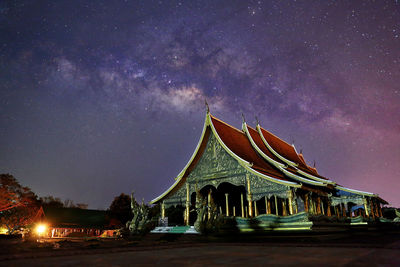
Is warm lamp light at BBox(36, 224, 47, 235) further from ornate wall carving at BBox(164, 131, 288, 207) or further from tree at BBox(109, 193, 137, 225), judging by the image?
ornate wall carving at BBox(164, 131, 288, 207)

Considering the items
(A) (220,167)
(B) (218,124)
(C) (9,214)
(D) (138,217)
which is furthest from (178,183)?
(C) (9,214)

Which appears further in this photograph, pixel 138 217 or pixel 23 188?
pixel 23 188

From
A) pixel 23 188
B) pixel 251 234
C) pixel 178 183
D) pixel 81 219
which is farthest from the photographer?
pixel 81 219

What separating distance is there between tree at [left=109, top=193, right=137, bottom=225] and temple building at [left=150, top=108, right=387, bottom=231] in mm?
19064

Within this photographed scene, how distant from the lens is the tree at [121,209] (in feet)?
113

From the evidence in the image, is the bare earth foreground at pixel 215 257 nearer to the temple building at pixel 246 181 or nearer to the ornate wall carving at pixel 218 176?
the temple building at pixel 246 181

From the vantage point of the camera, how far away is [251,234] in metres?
11.5

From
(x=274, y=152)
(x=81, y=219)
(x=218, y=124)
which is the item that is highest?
(x=218, y=124)

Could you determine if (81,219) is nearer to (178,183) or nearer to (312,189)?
(178,183)

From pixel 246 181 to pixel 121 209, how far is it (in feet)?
83.3

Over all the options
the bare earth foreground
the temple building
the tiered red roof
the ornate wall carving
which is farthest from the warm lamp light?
the bare earth foreground

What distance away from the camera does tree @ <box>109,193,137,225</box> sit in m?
34.5

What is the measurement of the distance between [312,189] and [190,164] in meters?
7.52

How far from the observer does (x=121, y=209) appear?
34875 millimetres
